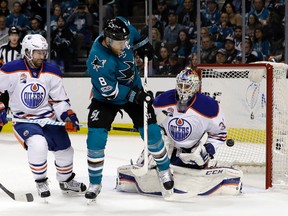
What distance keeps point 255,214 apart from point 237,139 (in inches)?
81.7

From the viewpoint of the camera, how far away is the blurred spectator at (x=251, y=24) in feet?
26.2

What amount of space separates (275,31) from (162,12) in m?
1.26

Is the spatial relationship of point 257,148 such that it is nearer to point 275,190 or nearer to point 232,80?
point 232,80

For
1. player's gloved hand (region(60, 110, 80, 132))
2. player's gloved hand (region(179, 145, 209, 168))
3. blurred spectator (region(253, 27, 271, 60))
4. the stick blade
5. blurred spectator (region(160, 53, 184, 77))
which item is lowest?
the stick blade

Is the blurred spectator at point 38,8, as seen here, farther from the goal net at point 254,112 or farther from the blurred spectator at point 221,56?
the goal net at point 254,112

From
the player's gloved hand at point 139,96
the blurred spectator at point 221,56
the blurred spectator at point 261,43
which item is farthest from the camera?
the blurred spectator at point 221,56

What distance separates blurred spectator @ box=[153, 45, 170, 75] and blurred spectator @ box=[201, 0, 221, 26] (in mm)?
516

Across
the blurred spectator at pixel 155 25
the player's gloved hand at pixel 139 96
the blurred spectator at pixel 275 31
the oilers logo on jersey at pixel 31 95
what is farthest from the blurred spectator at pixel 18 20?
the player's gloved hand at pixel 139 96

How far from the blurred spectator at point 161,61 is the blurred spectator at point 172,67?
0.08 ft

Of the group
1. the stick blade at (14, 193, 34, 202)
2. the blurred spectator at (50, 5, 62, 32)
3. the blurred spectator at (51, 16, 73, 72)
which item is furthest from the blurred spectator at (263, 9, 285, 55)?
the stick blade at (14, 193, 34, 202)

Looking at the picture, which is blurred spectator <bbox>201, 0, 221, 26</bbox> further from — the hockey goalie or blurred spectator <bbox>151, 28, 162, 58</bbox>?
the hockey goalie

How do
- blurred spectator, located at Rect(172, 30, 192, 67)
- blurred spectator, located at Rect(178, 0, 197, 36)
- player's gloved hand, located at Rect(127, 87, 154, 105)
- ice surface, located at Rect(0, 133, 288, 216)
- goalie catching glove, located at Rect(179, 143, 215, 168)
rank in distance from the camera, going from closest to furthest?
ice surface, located at Rect(0, 133, 288, 216) → player's gloved hand, located at Rect(127, 87, 154, 105) → goalie catching glove, located at Rect(179, 143, 215, 168) → blurred spectator, located at Rect(178, 0, 197, 36) → blurred spectator, located at Rect(172, 30, 192, 67)

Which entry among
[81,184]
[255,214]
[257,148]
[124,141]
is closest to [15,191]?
[81,184]

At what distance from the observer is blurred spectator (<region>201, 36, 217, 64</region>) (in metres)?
8.15
